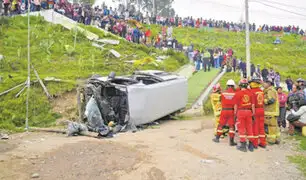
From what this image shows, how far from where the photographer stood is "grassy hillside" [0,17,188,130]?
14.2 meters

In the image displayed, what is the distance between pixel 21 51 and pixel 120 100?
10.1m

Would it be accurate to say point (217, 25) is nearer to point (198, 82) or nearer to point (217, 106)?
point (198, 82)

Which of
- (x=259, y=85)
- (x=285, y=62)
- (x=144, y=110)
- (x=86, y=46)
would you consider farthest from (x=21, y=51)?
(x=285, y=62)

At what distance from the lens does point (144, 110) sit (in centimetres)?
1270

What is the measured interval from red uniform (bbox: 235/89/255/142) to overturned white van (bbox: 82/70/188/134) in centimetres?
392

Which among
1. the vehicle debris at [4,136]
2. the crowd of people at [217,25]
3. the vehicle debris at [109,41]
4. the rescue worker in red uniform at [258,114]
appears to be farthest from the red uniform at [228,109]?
the crowd of people at [217,25]

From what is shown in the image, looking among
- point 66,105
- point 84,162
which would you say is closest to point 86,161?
point 84,162

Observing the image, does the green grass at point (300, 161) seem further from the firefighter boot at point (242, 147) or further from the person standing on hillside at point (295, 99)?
the person standing on hillside at point (295, 99)

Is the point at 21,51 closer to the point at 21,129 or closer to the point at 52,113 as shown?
the point at 52,113

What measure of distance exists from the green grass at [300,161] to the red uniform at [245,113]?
3.34ft

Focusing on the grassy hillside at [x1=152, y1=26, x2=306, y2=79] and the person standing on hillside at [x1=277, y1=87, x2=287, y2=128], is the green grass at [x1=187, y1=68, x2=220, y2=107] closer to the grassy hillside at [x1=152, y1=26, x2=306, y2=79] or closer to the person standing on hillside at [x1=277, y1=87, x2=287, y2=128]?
the person standing on hillside at [x1=277, y1=87, x2=287, y2=128]

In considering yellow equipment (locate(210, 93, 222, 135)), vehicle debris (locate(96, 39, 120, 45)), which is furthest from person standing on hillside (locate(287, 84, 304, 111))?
vehicle debris (locate(96, 39, 120, 45))

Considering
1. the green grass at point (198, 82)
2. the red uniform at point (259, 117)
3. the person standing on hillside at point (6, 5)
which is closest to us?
the red uniform at point (259, 117)

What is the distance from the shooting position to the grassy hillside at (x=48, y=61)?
1425 cm
